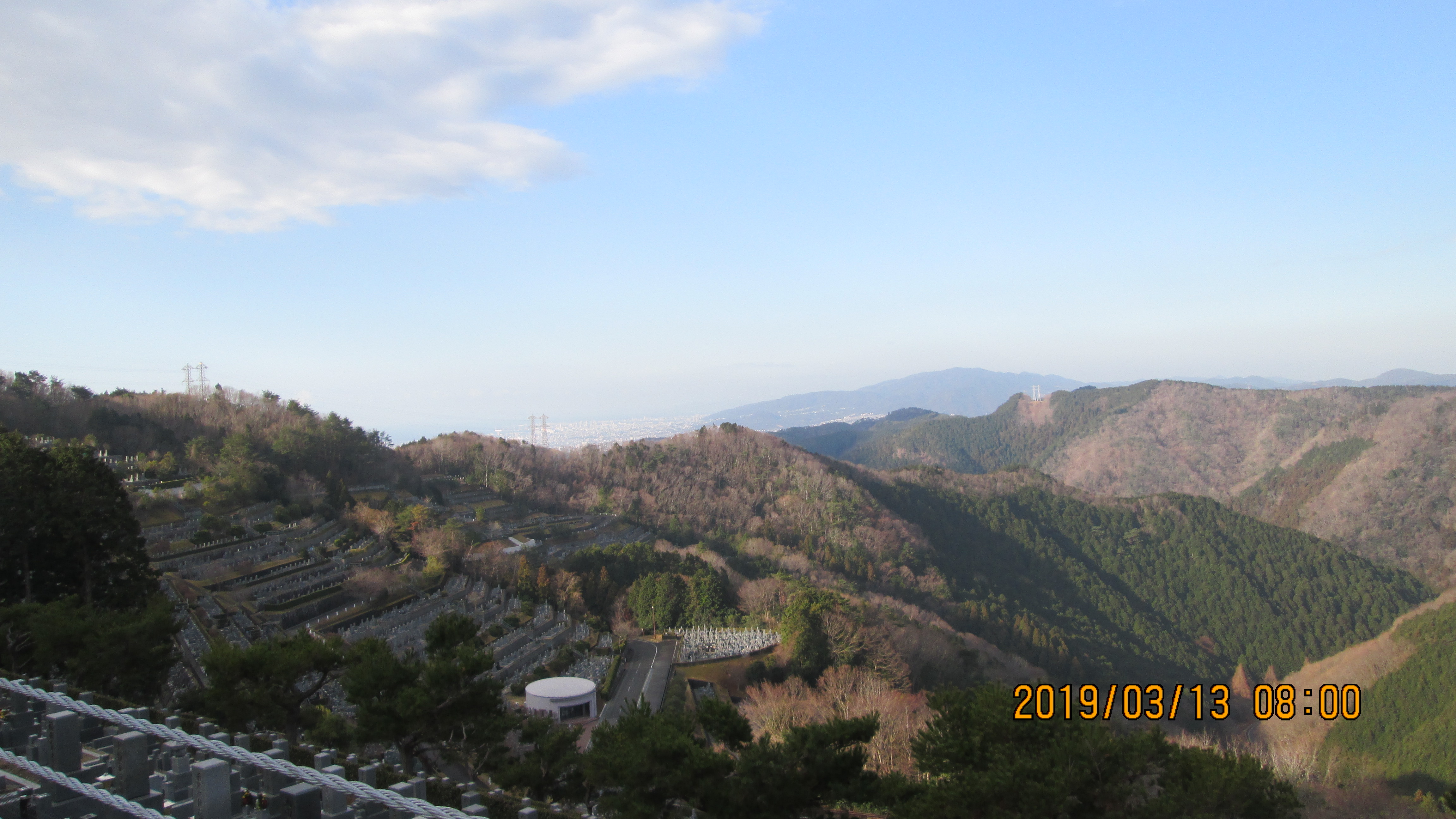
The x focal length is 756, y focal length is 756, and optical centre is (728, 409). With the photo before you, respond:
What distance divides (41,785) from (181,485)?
26.0 metres

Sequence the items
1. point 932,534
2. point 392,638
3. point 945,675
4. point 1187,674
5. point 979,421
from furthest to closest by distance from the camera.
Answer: point 979,421 → point 932,534 → point 1187,674 → point 945,675 → point 392,638

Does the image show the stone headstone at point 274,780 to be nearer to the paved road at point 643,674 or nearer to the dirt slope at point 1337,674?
the paved road at point 643,674

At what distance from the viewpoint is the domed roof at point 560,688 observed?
14.8 meters

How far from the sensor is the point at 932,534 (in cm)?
5488

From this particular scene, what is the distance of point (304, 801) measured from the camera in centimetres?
380

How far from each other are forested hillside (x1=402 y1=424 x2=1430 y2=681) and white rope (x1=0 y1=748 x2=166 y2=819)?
30.3 meters

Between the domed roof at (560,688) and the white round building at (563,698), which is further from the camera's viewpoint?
the domed roof at (560,688)

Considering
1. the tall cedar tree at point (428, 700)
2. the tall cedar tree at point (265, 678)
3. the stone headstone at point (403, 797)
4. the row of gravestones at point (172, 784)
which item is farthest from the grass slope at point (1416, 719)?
the row of gravestones at point (172, 784)

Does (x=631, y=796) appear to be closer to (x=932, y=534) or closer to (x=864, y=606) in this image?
(x=864, y=606)

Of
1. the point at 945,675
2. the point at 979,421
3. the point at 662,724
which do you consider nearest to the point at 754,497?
the point at 945,675

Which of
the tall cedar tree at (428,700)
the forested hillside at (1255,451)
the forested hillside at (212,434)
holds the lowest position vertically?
the forested hillside at (1255,451)

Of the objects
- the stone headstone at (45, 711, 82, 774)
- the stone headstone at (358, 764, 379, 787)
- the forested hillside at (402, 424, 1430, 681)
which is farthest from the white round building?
the forested hillside at (402, 424, 1430, 681)

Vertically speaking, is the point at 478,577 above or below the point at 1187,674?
above

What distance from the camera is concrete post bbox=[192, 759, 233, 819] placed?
3549 mm
